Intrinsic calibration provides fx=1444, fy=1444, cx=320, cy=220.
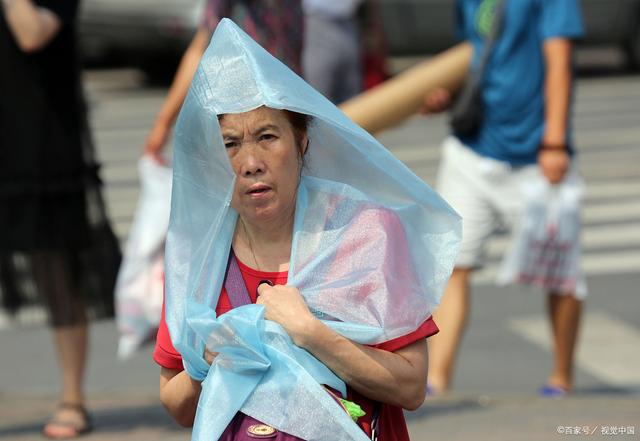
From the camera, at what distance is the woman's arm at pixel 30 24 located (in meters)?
4.84

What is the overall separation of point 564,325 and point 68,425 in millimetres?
1942

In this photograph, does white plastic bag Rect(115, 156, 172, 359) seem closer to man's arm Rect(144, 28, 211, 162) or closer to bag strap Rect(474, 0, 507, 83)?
man's arm Rect(144, 28, 211, 162)

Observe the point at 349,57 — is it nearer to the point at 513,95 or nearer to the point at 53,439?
the point at 513,95

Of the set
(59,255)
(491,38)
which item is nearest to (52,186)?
(59,255)

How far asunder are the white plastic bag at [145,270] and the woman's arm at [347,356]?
8.71ft

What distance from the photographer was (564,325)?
5633 millimetres

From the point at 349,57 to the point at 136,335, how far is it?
2405 mm

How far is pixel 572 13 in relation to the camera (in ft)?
Answer: 17.7

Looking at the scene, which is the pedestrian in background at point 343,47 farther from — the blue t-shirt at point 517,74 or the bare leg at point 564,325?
the bare leg at point 564,325

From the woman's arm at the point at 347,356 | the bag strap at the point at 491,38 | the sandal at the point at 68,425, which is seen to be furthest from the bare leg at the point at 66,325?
the woman's arm at the point at 347,356

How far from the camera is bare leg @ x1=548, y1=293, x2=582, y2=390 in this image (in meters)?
5.60

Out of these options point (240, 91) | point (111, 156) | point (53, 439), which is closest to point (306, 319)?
point (240, 91)

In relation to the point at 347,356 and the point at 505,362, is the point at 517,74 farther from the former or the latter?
the point at 347,356

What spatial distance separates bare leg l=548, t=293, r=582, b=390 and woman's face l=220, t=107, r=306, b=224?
123 inches
